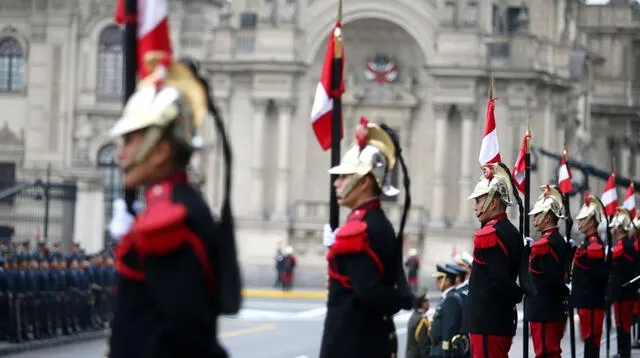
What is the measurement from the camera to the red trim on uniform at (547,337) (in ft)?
61.9

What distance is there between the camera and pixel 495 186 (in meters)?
16.7

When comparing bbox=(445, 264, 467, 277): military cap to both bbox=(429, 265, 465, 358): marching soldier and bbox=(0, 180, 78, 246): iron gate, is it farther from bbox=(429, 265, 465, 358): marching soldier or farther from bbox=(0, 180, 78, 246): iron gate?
bbox=(0, 180, 78, 246): iron gate

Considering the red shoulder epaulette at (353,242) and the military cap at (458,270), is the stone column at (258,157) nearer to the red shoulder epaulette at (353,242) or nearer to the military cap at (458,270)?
the military cap at (458,270)

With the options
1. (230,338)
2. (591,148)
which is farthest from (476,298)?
(591,148)

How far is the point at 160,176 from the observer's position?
827 cm

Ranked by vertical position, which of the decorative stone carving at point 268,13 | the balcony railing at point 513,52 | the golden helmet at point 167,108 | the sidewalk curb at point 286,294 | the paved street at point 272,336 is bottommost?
the sidewalk curb at point 286,294

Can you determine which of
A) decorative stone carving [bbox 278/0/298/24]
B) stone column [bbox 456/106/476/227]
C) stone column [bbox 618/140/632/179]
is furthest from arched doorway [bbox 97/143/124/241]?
stone column [bbox 618/140/632/179]

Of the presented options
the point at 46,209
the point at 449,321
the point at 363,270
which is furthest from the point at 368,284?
the point at 46,209

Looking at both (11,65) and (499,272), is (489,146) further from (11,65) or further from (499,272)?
(11,65)

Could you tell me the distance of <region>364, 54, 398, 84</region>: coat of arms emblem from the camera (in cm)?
5991

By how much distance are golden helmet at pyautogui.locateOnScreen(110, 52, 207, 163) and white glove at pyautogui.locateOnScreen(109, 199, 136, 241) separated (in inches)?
39.5

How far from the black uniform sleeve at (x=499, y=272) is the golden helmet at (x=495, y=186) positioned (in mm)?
501

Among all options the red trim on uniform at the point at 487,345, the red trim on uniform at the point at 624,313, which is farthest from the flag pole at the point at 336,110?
the red trim on uniform at the point at 624,313

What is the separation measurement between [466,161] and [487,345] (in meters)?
42.1
